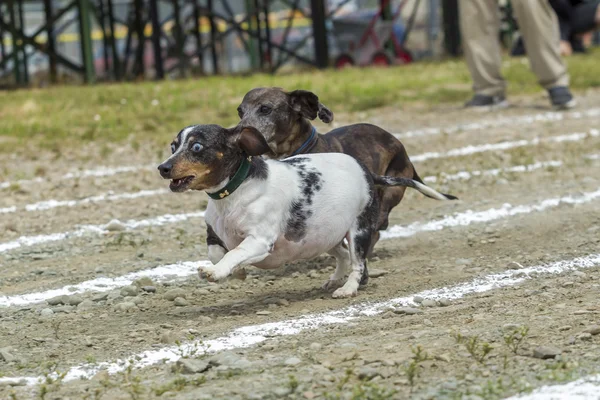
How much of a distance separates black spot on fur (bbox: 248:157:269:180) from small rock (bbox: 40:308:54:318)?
116 centimetres

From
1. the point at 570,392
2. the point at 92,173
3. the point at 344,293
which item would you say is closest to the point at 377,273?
the point at 344,293

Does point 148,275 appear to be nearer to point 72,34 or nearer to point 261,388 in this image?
point 261,388

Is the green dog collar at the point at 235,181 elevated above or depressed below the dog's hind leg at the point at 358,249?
above

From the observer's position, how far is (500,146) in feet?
34.2

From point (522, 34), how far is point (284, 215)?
7731mm

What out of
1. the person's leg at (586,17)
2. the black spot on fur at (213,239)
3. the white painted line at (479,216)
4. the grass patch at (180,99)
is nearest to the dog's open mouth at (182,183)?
the black spot on fur at (213,239)

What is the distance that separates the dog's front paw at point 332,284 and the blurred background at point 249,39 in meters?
12.5

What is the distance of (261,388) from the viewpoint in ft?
12.8

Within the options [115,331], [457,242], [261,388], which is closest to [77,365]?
[115,331]

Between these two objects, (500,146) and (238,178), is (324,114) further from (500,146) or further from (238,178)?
(500,146)

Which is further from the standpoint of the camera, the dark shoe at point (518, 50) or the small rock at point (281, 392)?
the dark shoe at point (518, 50)

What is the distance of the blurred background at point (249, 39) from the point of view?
19234mm

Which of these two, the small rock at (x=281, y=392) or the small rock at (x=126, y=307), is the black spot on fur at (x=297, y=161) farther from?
the small rock at (x=281, y=392)

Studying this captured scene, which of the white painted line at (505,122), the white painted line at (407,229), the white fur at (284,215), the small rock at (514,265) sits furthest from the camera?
the white painted line at (505,122)
